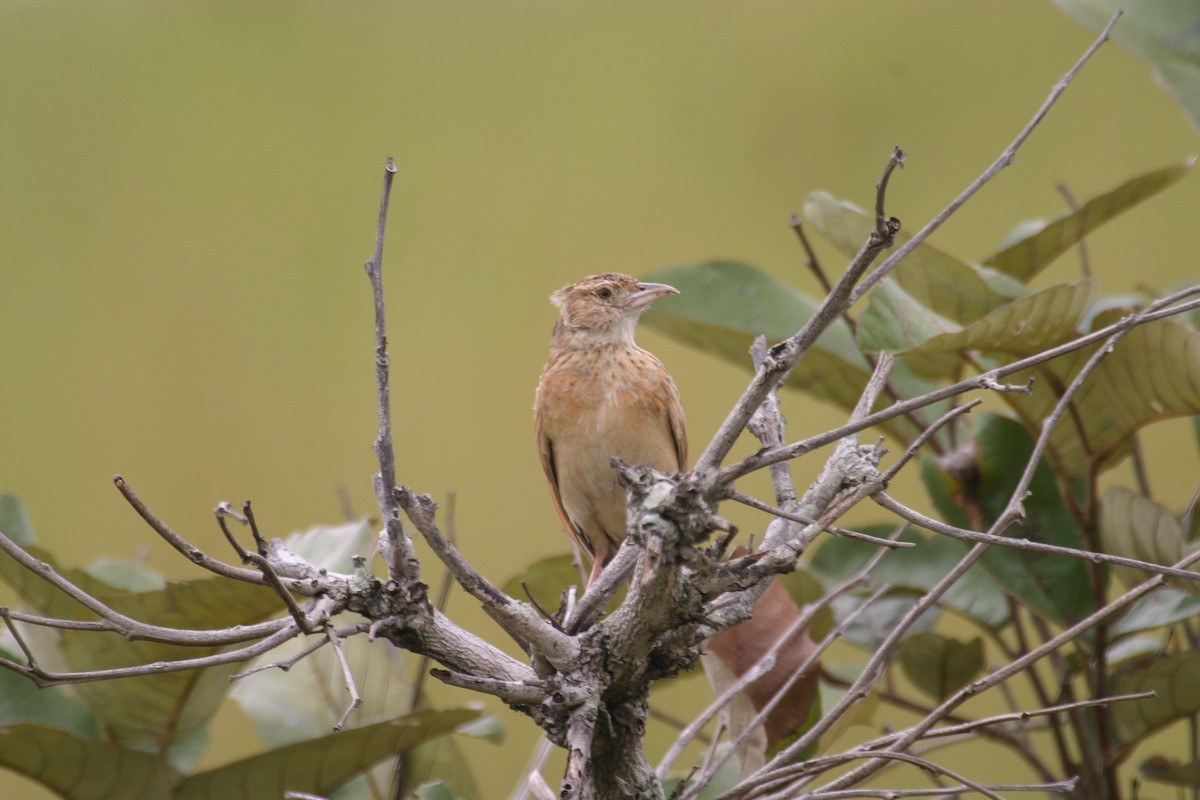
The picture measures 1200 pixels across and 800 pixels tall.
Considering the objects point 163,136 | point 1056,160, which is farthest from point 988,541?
point 163,136

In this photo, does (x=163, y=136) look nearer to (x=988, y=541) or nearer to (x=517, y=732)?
(x=517, y=732)

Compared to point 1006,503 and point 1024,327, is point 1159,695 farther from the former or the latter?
point 1024,327

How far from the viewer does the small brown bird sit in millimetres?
2109

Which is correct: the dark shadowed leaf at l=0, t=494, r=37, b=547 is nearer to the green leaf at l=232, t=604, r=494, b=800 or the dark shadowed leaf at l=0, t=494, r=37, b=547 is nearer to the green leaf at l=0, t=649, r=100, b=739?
the green leaf at l=0, t=649, r=100, b=739

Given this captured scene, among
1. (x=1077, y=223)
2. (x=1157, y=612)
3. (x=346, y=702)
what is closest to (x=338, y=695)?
(x=346, y=702)

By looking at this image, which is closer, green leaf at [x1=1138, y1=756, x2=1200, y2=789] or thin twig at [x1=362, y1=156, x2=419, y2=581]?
thin twig at [x1=362, y1=156, x2=419, y2=581]

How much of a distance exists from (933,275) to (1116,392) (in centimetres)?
A: 32

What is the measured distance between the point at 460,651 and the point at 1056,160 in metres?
3.14

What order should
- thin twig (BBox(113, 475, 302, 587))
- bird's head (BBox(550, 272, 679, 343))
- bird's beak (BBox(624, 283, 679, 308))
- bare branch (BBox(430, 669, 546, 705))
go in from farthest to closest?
bird's head (BBox(550, 272, 679, 343))
bird's beak (BBox(624, 283, 679, 308))
bare branch (BBox(430, 669, 546, 705))
thin twig (BBox(113, 475, 302, 587))

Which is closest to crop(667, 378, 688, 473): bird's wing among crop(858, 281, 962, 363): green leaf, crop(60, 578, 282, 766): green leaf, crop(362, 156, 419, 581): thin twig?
crop(858, 281, 962, 363): green leaf

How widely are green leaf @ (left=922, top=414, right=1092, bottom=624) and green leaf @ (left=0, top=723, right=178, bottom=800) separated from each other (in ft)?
3.91

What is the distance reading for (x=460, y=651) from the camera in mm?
1107

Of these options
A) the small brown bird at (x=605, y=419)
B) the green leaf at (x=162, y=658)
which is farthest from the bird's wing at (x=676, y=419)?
the green leaf at (x=162, y=658)

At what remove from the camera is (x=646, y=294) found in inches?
85.8
